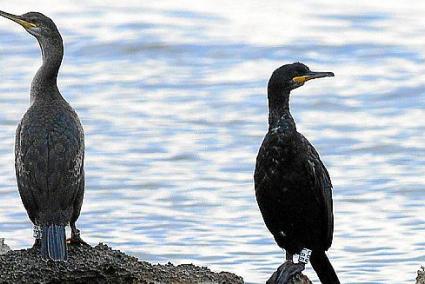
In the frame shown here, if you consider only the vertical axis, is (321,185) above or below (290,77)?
below

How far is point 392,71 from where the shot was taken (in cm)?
2056

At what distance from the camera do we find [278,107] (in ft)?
32.9

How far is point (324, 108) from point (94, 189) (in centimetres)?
409

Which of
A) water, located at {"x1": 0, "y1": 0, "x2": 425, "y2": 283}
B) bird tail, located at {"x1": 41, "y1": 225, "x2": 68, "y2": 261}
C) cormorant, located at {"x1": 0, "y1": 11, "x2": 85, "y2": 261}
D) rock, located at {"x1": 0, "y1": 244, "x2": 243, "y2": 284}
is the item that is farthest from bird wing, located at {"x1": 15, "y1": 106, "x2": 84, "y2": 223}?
water, located at {"x1": 0, "y1": 0, "x2": 425, "y2": 283}

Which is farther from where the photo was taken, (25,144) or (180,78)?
(180,78)

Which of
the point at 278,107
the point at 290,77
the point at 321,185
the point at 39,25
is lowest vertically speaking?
the point at 321,185

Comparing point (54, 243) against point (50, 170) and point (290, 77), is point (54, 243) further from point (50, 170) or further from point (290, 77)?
point (290, 77)

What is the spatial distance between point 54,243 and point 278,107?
5.67 ft

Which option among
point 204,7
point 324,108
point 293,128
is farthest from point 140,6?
point 293,128

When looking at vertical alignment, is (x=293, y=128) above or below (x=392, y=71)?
below

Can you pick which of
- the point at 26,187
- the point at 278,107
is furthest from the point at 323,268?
the point at 26,187

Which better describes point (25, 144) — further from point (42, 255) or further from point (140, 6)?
point (140, 6)

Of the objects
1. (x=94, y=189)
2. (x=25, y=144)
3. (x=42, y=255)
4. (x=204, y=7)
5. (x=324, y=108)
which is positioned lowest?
(x=42, y=255)

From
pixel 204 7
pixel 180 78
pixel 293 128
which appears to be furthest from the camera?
pixel 204 7
